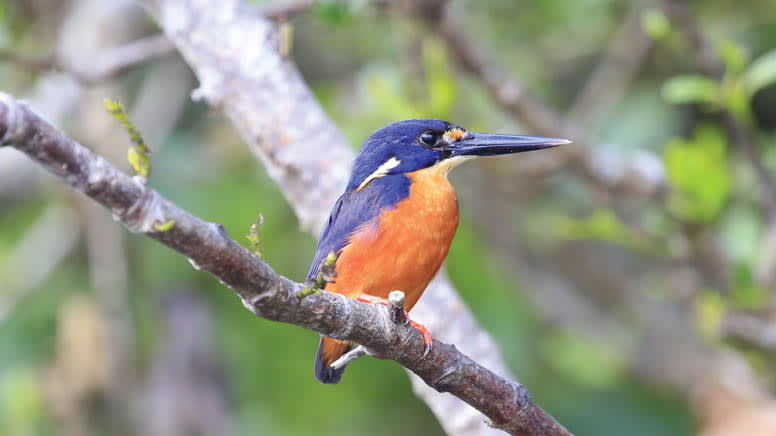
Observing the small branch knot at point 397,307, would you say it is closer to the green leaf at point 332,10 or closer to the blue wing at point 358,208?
the blue wing at point 358,208

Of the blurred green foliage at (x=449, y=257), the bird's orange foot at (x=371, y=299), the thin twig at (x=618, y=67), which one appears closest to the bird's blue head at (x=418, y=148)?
the bird's orange foot at (x=371, y=299)

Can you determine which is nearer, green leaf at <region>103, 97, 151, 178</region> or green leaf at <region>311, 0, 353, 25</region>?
green leaf at <region>103, 97, 151, 178</region>

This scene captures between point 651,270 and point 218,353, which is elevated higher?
point 651,270

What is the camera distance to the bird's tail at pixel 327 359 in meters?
2.33

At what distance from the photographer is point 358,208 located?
2318 millimetres

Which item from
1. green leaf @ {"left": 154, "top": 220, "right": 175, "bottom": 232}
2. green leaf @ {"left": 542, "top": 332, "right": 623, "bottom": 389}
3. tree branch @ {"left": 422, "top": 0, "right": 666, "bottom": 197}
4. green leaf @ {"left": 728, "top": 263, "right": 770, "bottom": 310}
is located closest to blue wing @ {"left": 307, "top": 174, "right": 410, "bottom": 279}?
green leaf @ {"left": 154, "top": 220, "right": 175, "bottom": 232}

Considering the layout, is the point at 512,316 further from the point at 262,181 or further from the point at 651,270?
the point at 262,181

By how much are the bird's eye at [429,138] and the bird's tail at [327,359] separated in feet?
2.24

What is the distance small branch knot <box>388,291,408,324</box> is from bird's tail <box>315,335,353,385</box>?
1.93 feet

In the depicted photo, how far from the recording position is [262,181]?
201 inches

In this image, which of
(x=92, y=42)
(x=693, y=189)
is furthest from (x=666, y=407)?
(x=92, y=42)

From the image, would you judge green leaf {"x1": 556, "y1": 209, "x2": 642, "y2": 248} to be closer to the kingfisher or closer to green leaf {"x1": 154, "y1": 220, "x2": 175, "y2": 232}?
the kingfisher

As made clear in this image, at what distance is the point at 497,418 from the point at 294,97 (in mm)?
1390

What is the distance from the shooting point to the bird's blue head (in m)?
2.50
